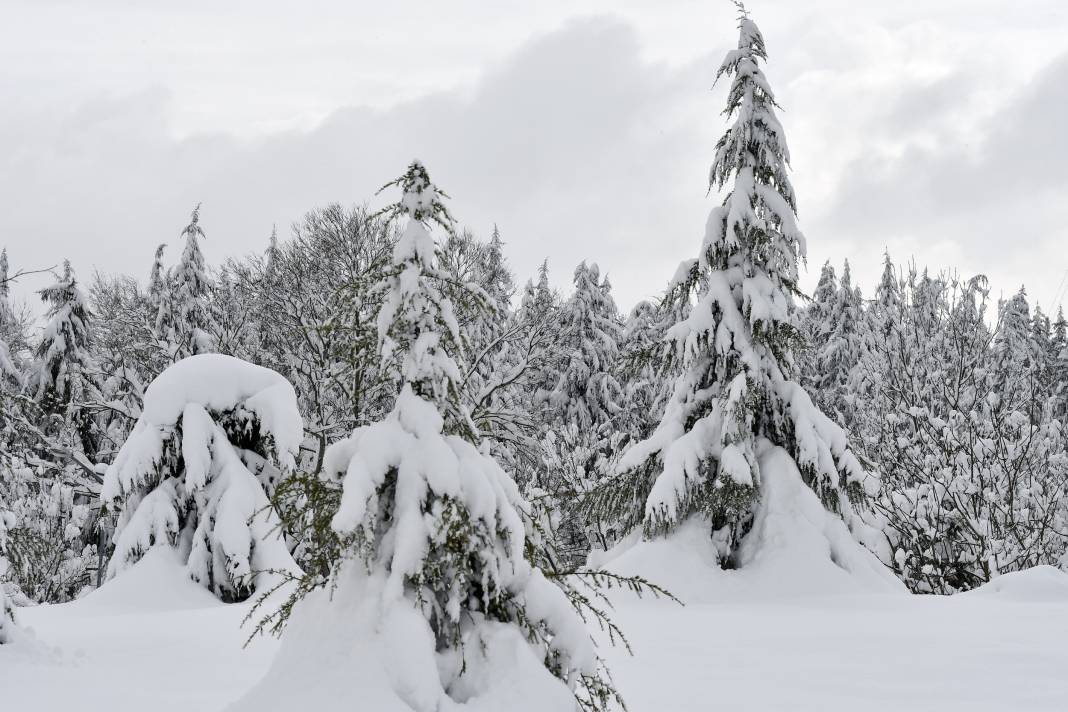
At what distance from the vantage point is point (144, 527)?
422 inches

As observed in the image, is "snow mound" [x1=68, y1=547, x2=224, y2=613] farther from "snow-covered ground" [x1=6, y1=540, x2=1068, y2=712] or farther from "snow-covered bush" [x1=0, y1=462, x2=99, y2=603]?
"snow-covered bush" [x1=0, y1=462, x2=99, y2=603]

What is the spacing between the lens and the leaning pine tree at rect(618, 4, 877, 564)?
10797 mm

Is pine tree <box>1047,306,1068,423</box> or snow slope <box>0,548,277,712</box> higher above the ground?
pine tree <box>1047,306,1068,423</box>

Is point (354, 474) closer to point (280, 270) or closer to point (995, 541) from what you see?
point (995, 541)

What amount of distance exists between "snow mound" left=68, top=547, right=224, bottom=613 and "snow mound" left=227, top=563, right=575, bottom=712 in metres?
6.92

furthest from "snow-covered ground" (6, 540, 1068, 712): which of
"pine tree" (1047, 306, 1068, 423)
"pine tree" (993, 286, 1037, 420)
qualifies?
"pine tree" (1047, 306, 1068, 423)

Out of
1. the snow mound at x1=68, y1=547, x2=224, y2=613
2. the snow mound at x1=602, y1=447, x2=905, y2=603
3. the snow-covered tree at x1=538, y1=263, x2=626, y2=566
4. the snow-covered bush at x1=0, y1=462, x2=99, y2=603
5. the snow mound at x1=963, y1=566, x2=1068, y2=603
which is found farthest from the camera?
the snow-covered tree at x1=538, y1=263, x2=626, y2=566

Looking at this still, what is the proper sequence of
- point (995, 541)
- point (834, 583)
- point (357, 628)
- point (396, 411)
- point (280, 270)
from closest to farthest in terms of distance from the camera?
point (357, 628) < point (396, 411) < point (834, 583) < point (995, 541) < point (280, 270)

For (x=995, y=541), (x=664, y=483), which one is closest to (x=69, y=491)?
(x=664, y=483)

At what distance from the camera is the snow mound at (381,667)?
3.43m

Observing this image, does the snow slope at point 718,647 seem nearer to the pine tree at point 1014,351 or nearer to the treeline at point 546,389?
the treeline at point 546,389

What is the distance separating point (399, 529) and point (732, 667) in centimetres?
313

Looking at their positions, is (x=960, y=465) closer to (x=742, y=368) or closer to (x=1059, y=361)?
(x=742, y=368)

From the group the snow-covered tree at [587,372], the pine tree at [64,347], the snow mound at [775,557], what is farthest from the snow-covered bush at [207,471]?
the snow-covered tree at [587,372]
